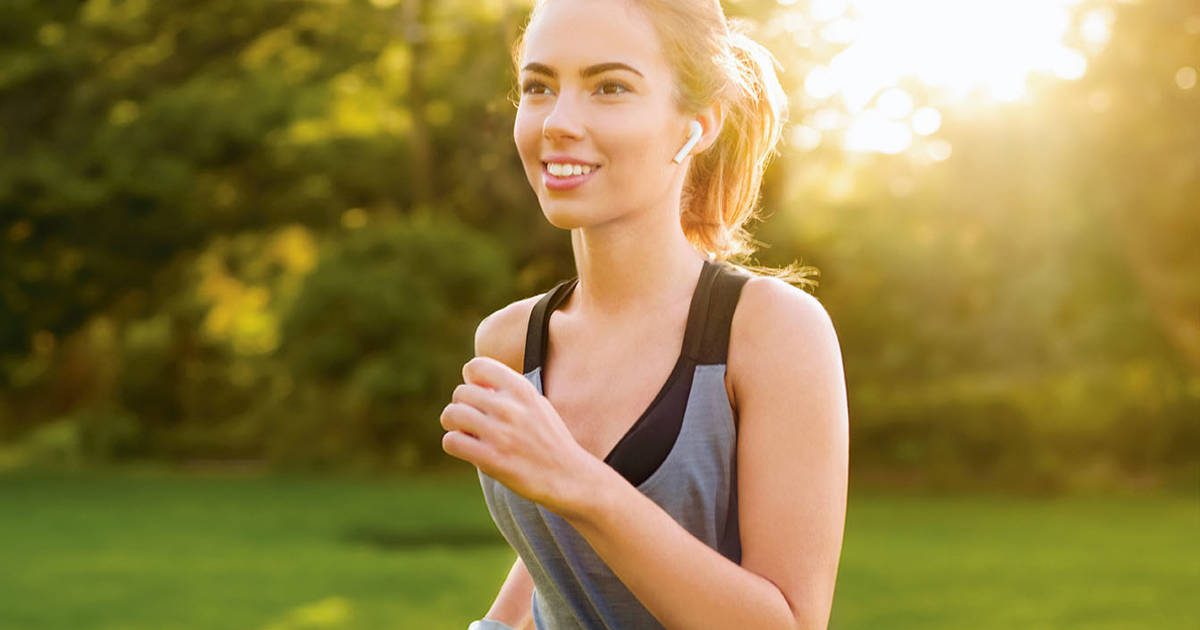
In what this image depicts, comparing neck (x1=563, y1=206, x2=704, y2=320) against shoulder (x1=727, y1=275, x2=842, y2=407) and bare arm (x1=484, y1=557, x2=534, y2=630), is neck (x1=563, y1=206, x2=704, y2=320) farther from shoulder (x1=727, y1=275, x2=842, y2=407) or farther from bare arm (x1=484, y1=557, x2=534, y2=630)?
bare arm (x1=484, y1=557, x2=534, y2=630)

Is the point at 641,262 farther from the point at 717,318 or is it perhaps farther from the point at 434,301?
the point at 434,301

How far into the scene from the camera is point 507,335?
2.15 m

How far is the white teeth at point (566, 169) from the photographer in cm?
178

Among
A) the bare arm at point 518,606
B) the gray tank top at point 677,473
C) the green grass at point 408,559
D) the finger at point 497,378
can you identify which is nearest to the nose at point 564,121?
the gray tank top at point 677,473

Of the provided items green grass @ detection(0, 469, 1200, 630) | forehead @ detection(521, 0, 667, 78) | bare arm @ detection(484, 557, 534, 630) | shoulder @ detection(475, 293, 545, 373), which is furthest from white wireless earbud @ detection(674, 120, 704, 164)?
green grass @ detection(0, 469, 1200, 630)

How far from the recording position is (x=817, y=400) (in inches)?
66.2

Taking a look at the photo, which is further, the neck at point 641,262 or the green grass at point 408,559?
the green grass at point 408,559

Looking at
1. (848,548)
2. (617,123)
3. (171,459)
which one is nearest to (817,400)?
(617,123)

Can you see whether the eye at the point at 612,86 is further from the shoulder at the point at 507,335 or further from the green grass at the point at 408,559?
the green grass at the point at 408,559

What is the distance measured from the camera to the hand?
4.87ft

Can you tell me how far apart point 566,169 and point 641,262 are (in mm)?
175

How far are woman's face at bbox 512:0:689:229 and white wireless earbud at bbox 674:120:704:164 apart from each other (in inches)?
0.7

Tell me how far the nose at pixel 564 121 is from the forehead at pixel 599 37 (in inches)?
1.6

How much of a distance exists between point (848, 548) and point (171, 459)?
15712 millimetres
